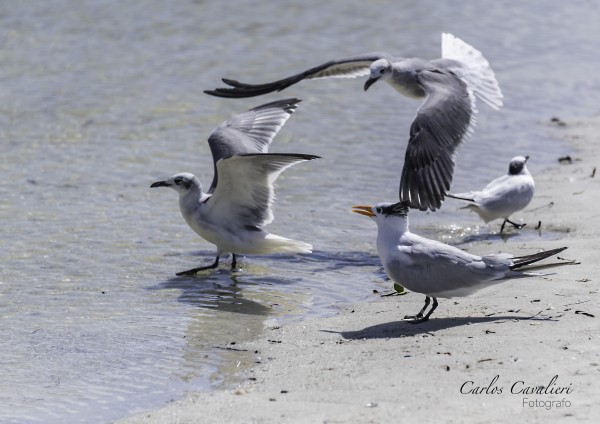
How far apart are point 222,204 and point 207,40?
8204 mm

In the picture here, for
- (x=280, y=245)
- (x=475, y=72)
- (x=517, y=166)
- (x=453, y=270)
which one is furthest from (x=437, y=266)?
(x=475, y=72)

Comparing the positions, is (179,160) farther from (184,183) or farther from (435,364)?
(435,364)

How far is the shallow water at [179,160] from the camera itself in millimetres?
6094

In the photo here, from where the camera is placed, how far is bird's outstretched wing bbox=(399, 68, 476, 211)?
25.7ft

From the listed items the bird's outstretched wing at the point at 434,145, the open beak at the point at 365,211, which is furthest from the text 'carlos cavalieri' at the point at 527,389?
the bird's outstretched wing at the point at 434,145

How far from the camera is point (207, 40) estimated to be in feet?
51.0

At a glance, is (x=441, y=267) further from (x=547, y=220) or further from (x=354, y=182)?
(x=354, y=182)

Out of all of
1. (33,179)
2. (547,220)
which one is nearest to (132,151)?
(33,179)

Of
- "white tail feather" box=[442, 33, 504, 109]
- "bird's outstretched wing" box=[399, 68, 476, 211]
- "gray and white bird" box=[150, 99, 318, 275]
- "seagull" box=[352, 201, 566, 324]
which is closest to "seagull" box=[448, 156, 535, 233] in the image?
"bird's outstretched wing" box=[399, 68, 476, 211]

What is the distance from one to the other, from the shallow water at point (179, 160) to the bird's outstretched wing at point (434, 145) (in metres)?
0.69

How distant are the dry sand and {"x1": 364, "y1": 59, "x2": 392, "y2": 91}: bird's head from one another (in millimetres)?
2942

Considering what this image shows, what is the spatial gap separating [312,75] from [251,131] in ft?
3.84

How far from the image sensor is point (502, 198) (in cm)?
838

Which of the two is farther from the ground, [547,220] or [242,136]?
[242,136]
